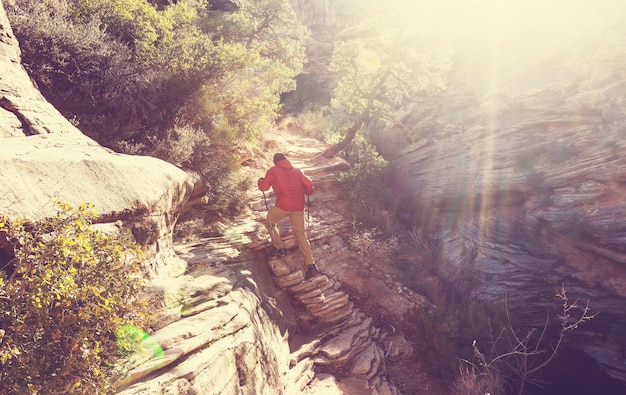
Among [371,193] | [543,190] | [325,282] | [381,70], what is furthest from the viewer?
[381,70]

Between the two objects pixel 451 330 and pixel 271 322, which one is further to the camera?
pixel 451 330

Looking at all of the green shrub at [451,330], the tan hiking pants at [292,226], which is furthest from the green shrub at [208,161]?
the green shrub at [451,330]

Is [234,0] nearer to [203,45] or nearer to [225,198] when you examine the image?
[203,45]

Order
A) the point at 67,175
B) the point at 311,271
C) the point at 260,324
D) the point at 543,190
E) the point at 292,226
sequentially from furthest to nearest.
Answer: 1. the point at 543,190
2. the point at 311,271
3. the point at 292,226
4. the point at 260,324
5. the point at 67,175

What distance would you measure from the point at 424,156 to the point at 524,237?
4.46m

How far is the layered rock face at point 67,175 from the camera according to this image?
4.05 meters

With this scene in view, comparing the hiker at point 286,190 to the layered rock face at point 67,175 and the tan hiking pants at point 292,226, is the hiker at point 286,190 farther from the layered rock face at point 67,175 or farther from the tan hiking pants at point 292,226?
the layered rock face at point 67,175

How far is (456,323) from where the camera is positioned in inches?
358

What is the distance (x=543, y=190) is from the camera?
10.7m

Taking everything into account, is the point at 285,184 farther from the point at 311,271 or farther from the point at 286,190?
the point at 311,271

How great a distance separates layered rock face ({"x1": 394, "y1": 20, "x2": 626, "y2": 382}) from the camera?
31.5 feet

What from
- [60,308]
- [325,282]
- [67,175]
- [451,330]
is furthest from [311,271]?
[60,308]

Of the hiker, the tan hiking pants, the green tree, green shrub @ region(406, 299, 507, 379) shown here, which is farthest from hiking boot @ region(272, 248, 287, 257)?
the green tree

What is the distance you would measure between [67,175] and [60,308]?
74.0 inches
